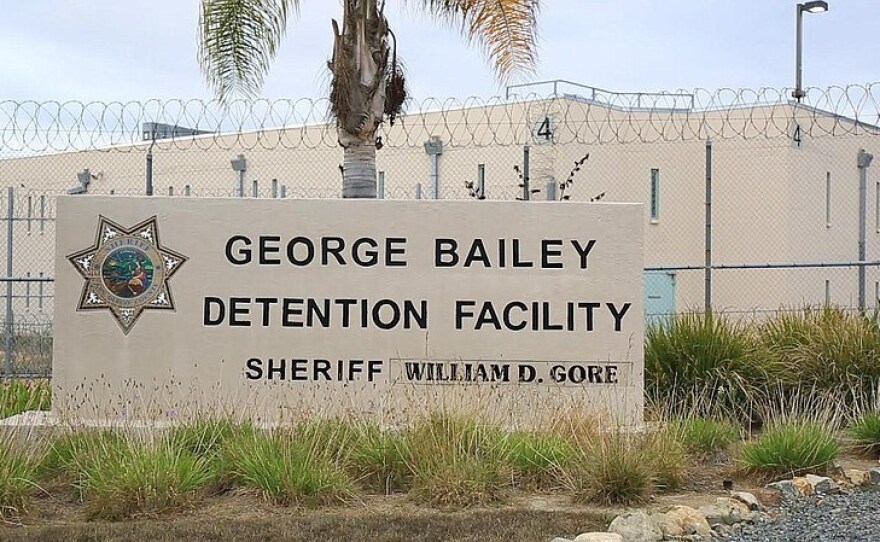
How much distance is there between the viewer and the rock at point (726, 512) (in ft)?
A: 23.4

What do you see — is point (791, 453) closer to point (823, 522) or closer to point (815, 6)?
point (823, 522)

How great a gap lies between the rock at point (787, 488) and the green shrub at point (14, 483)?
4871 mm

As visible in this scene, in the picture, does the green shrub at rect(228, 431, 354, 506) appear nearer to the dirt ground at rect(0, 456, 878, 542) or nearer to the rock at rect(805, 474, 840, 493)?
the dirt ground at rect(0, 456, 878, 542)

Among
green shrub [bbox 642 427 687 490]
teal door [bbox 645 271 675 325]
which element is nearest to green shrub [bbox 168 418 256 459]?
green shrub [bbox 642 427 687 490]

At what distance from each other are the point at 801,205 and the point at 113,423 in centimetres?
1824

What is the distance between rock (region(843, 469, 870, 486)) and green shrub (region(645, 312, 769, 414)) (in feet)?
7.10

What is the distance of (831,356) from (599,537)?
5.38 metres

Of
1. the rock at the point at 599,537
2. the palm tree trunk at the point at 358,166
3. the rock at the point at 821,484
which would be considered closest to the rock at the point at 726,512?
the rock at the point at 821,484

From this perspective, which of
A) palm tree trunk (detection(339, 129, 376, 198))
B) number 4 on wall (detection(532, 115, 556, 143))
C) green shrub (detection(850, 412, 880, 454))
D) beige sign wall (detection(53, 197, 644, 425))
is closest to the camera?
green shrub (detection(850, 412, 880, 454))

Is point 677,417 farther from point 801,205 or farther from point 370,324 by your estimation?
point 801,205

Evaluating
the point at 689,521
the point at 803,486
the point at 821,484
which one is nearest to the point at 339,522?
the point at 689,521

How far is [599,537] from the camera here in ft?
21.0

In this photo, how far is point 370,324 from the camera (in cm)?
988

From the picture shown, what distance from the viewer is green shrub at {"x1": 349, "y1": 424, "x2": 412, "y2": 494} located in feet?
26.2
